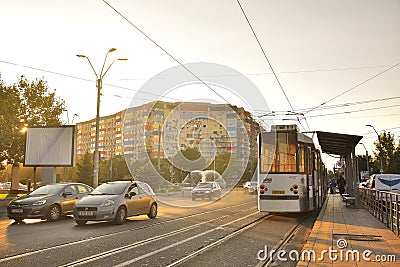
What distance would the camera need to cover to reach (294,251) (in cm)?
946

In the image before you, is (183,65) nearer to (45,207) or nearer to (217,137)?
(45,207)

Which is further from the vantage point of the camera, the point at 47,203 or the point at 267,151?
the point at 267,151

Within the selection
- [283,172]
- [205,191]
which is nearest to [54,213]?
[283,172]

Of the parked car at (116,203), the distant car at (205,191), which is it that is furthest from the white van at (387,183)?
the distant car at (205,191)

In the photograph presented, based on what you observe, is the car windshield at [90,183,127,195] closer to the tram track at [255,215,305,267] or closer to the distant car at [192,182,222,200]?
the tram track at [255,215,305,267]

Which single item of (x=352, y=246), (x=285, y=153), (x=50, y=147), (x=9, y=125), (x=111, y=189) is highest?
(x=9, y=125)

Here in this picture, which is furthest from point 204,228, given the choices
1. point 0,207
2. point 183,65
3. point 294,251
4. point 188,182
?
point 188,182

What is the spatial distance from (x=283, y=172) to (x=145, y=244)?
8115 mm

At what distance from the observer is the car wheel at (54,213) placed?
1622 cm

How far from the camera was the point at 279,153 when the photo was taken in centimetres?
1705

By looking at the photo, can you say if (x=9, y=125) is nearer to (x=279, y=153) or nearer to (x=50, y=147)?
(x=50, y=147)

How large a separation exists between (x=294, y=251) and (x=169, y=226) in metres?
5.71

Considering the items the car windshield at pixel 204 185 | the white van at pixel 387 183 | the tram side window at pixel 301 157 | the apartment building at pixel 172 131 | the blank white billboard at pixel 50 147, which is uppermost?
the apartment building at pixel 172 131

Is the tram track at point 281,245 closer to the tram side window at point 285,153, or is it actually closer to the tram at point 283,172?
the tram at point 283,172
